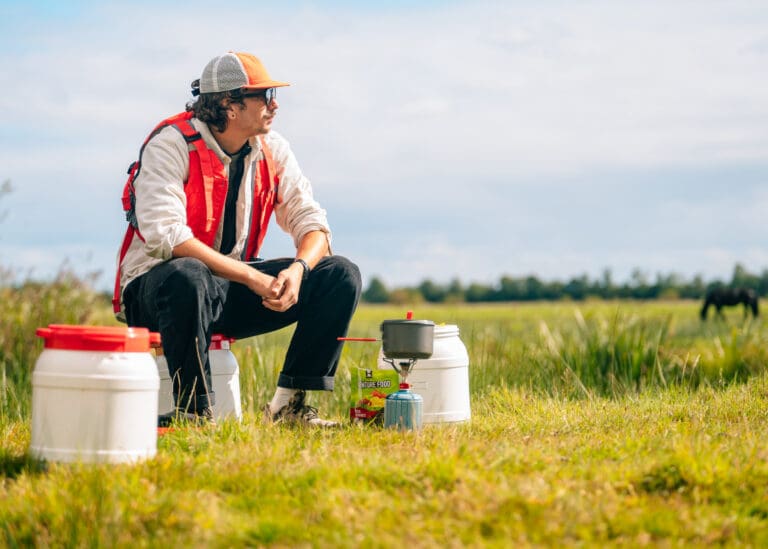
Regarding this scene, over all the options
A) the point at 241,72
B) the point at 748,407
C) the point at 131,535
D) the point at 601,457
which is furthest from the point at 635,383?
the point at 131,535

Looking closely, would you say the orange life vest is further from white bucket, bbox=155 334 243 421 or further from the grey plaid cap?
white bucket, bbox=155 334 243 421

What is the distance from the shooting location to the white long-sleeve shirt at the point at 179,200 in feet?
15.5

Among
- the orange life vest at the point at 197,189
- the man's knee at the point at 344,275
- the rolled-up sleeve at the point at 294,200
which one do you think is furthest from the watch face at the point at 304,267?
the orange life vest at the point at 197,189

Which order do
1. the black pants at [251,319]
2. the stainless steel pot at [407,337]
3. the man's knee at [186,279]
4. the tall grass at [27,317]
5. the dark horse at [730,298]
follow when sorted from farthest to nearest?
1. the dark horse at [730,298]
2. the tall grass at [27,317]
3. the stainless steel pot at [407,337]
4. the black pants at [251,319]
5. the man's knee at [186,279]

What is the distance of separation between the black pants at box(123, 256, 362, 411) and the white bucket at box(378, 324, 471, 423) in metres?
0.38

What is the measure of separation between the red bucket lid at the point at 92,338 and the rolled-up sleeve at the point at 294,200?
173 centimetres

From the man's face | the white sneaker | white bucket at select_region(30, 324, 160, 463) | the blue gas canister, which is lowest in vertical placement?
the white sneaker

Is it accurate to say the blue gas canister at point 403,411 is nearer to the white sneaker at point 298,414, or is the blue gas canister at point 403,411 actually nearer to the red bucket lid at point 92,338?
the white sneaker at point 298,414

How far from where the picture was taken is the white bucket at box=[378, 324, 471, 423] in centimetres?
517

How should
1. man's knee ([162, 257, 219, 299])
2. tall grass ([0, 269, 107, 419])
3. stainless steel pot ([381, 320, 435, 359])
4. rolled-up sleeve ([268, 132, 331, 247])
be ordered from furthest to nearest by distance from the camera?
tall grass ([0, 269, 107, 419])
rolled-up sleeve ([268, 132, 331, 247])
stainless steel pot ([381, 320, 435, 359])
man's knee ([162, 257, 219, 299])

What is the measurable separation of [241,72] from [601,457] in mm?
2755

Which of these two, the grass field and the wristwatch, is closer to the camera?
the grass field

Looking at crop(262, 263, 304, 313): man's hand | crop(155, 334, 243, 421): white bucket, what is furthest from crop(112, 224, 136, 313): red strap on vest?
crop(262, 263, 304, 313): man's hand

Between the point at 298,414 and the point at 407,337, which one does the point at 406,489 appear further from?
the point at 298,414
